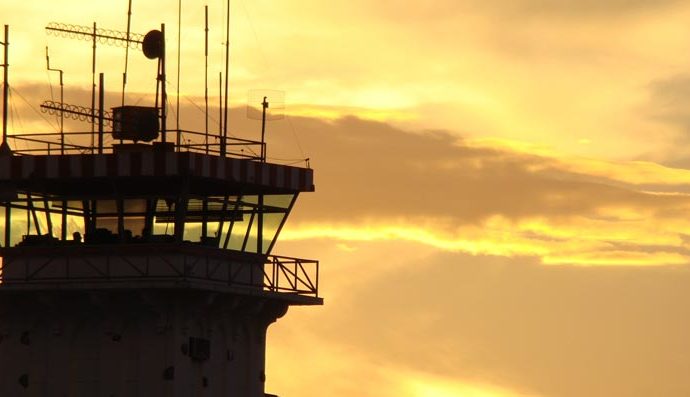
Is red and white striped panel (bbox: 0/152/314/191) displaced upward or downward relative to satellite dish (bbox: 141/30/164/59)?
downward

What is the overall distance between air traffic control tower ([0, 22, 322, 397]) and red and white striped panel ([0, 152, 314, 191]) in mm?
40

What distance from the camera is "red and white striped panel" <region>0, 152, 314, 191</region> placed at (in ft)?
390

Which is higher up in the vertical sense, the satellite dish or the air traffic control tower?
the satellite dish

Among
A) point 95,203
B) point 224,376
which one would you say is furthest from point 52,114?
point 224,376

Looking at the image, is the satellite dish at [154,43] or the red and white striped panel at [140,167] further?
the satellite dish at [154,43]

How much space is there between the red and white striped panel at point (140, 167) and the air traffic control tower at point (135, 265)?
0.04 m

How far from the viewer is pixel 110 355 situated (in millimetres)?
120812

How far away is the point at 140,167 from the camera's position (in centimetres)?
11912

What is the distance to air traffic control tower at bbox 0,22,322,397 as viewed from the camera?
393 feet

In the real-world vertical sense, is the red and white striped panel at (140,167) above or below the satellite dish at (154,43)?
below

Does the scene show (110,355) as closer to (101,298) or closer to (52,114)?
(101,298)

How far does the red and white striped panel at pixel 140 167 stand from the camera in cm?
11894

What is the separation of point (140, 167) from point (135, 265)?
12.8 feet

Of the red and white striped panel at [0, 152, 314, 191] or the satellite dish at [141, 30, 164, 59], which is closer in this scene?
the red and white striped panel at [0, 152, 314, 191]
